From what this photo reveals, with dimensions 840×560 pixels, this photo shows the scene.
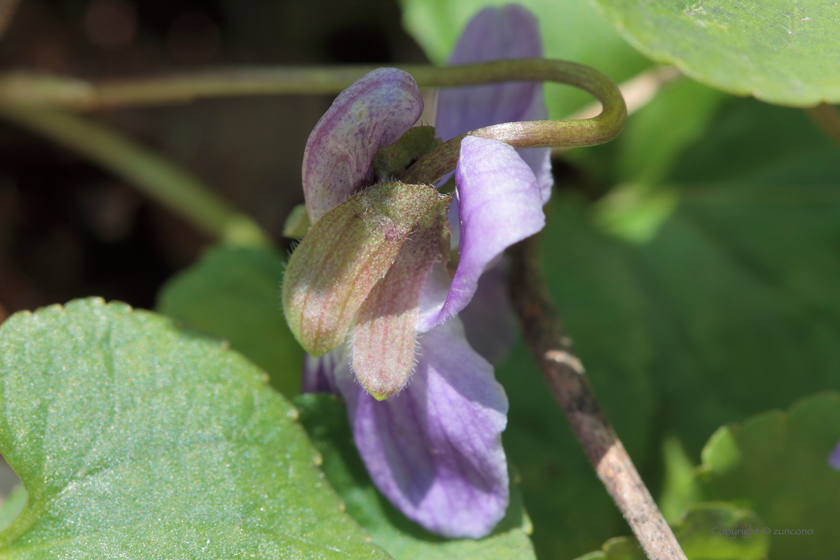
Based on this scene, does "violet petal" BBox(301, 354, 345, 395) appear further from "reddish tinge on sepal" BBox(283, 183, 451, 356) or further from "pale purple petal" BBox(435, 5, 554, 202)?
"pale purple petal" BBox(435, 5, 554, 202)

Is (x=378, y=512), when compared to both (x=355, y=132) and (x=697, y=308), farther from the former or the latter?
(x=697, y=308)

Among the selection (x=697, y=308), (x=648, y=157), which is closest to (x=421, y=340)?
(x=697, y=308)

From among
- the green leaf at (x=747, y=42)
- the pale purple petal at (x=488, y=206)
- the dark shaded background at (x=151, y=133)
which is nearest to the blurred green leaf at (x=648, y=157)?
the dark shaded background at (x=151, y=133)

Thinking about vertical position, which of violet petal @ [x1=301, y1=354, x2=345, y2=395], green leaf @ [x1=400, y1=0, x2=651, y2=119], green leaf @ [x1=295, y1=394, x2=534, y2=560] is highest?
green leaf @ [x1=400, y1=0, x2=651, y2=119]

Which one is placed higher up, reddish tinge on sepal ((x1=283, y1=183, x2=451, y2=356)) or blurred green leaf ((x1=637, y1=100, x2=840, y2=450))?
reddish tinge on sepal ((x1=283, y1=183, x2=451, y2=356))

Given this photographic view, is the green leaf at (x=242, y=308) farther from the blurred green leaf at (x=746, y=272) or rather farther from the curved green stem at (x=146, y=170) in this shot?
the blurred green leaf at (x=746, y=272)

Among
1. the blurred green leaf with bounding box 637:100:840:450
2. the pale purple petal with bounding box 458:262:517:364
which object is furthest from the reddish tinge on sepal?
the blurred green leaf with bounding box 637:100:840:450

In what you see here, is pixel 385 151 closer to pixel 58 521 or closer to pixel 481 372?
pixel 481 372
